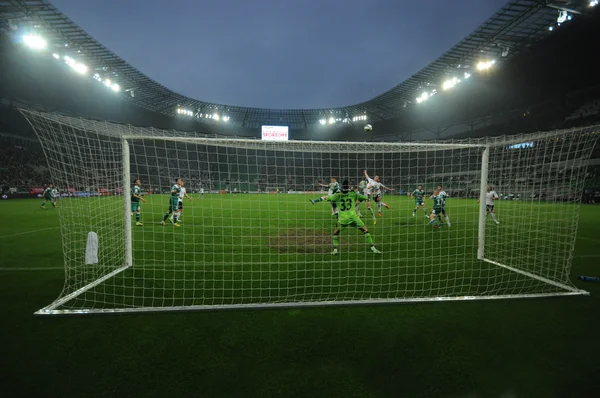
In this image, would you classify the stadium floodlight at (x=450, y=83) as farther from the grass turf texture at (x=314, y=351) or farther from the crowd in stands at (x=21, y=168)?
the crowd in stands at (x=21, y=168)

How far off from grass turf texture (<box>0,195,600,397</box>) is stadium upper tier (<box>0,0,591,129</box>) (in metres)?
25.7

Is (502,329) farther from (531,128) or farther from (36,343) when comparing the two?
(531,128)

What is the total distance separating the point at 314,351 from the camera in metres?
3.06

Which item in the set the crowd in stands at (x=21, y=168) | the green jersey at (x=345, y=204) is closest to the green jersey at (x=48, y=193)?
the crowd in stands at (x=21, y=168)

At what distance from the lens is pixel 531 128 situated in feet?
108

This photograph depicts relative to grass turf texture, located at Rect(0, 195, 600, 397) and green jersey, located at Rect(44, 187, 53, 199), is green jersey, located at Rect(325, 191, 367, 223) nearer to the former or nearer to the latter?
grass turf texture, located at Rect(0, 195, 600, 397)

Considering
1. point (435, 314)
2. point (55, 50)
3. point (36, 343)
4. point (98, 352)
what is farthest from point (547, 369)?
point (55, 50)

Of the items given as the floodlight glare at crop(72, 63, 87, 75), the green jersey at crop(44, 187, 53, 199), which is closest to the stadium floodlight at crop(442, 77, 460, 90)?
the green jersey at crop(44, 187, 53, 199)

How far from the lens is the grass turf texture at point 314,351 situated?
2562 mm

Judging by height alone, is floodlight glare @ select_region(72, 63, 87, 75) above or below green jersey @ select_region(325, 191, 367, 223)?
above

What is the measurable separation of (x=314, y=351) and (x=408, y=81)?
40447mm

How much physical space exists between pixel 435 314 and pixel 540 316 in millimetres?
1336

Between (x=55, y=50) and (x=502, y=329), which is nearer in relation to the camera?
(x=502, y=329)

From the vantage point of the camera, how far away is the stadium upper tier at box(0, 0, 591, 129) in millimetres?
21172
